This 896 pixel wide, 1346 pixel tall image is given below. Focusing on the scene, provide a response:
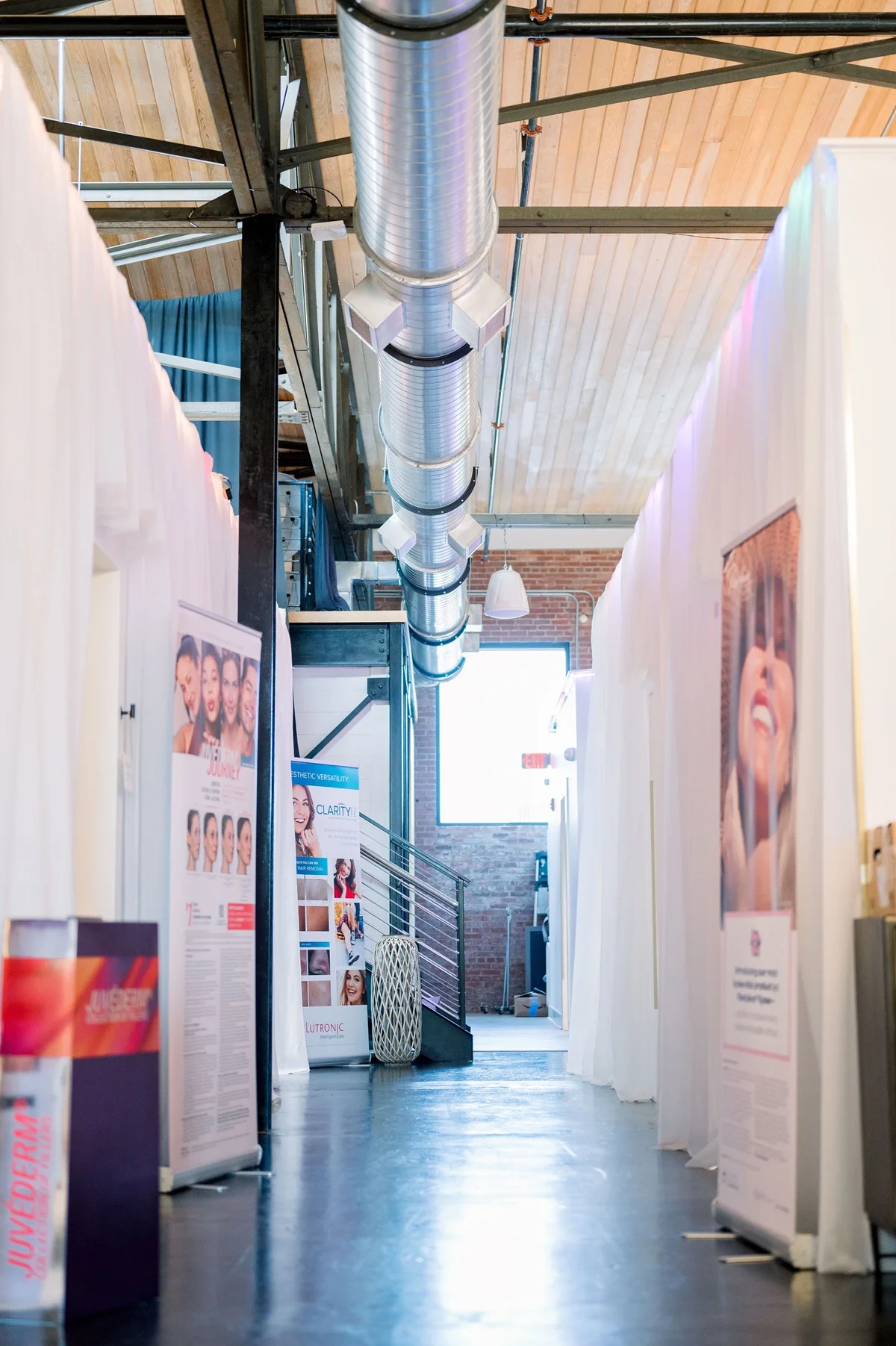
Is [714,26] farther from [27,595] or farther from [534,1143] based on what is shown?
[534,1143]

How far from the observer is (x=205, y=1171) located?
4.11 metres

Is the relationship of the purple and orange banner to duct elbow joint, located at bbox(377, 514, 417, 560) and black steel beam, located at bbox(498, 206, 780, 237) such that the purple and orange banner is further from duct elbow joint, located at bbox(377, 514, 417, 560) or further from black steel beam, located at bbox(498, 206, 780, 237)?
duct elbow joint, located at bbox(377, 514, 417, 560)

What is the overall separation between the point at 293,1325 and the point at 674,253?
280 inches

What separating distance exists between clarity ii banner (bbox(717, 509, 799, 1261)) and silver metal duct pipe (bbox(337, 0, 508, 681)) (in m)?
1.55

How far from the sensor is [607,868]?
6598mm

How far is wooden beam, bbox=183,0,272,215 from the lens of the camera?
4105 millimetres

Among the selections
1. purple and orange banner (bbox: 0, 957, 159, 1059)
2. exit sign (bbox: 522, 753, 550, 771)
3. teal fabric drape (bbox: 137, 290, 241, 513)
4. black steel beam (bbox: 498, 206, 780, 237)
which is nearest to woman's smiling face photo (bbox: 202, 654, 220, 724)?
purple and orange banner (bbox: 0, 957, 159, 1059)

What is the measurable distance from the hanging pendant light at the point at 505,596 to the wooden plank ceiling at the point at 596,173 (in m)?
1.26

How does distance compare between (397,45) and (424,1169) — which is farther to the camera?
(424,1169)

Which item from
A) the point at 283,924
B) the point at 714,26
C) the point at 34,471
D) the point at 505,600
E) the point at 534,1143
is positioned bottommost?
the point at 534,1143

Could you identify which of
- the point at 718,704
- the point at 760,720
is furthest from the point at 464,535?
the point at 760,720

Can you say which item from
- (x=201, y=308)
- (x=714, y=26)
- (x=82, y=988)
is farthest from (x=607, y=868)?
(x=201, y=308)

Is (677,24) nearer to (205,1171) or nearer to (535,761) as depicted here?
(205,1171)

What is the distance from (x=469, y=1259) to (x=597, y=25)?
4271 millimetres
